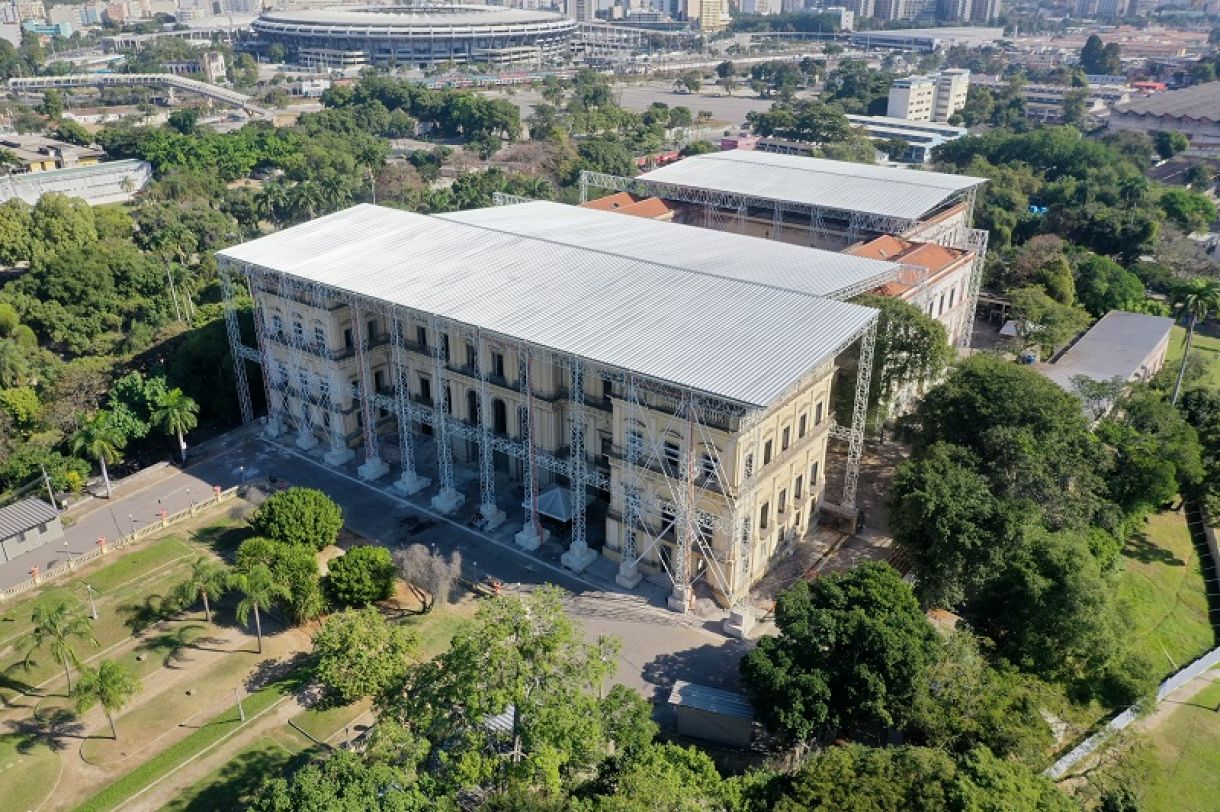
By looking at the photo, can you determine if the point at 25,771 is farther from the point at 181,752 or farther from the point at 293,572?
the point at 293,572

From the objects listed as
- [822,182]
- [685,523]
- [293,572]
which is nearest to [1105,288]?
[822,182]

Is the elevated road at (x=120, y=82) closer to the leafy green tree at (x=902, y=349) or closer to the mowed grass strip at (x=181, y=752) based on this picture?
the leafy green tree at (x=902, y=349)

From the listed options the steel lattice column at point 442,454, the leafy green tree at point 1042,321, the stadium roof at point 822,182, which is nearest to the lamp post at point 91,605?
the steel lattice column at point 442,454

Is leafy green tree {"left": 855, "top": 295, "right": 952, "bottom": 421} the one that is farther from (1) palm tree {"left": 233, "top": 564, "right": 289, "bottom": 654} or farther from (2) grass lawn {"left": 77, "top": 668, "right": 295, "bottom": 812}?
(2) grass lawn {"left": 77, "top": 668, "right": 295, "bottom": 812}

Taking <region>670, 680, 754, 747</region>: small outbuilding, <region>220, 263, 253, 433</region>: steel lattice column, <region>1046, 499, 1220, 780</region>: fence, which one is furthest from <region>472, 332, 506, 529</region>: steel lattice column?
<region>1046, 499, 1220, 780</region>: fence

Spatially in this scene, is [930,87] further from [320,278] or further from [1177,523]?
[320,278]

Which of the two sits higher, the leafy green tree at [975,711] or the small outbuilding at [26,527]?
the leafy green tree at [975,711]
